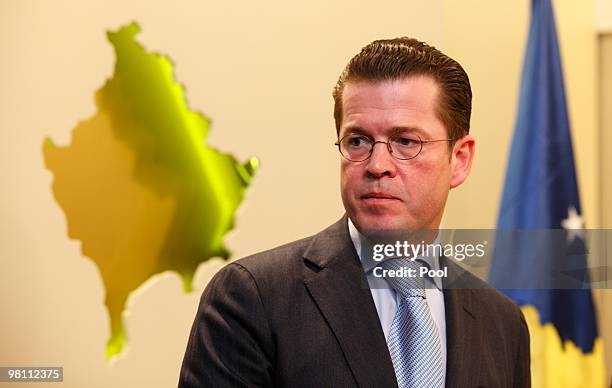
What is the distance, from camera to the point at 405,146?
4.30 feet

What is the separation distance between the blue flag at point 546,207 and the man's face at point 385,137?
1.95 ft

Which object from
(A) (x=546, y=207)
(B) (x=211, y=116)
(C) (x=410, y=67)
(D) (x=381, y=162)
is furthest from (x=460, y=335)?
(B) (x=211, y=116)

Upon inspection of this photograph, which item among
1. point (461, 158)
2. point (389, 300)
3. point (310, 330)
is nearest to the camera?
point (310, 330)

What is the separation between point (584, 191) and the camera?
1.86 meters

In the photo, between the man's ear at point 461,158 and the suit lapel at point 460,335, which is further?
the man's ear at point 461,158

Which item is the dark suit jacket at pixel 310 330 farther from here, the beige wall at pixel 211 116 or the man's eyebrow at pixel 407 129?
the beige wall at pixel 211 116

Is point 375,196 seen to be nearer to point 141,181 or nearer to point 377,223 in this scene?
point 377,223

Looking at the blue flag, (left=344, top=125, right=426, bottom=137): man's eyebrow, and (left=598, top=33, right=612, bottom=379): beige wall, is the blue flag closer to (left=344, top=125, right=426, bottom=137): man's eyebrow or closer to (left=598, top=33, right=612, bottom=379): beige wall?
(left=598, top=33, right=612, bottom=379): beige wall

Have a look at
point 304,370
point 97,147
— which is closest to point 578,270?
point 304,370

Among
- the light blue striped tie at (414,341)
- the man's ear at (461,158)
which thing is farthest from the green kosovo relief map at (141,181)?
the light blue striped tie at (414,341)

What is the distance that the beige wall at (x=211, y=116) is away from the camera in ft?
6.09

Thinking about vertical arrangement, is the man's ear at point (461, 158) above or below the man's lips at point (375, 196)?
above

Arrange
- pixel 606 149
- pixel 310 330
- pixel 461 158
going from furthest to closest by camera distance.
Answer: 1. pixel 606 149
2. pixel 461 158
3. pixel 310 330

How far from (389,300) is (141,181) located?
0.80 metres
